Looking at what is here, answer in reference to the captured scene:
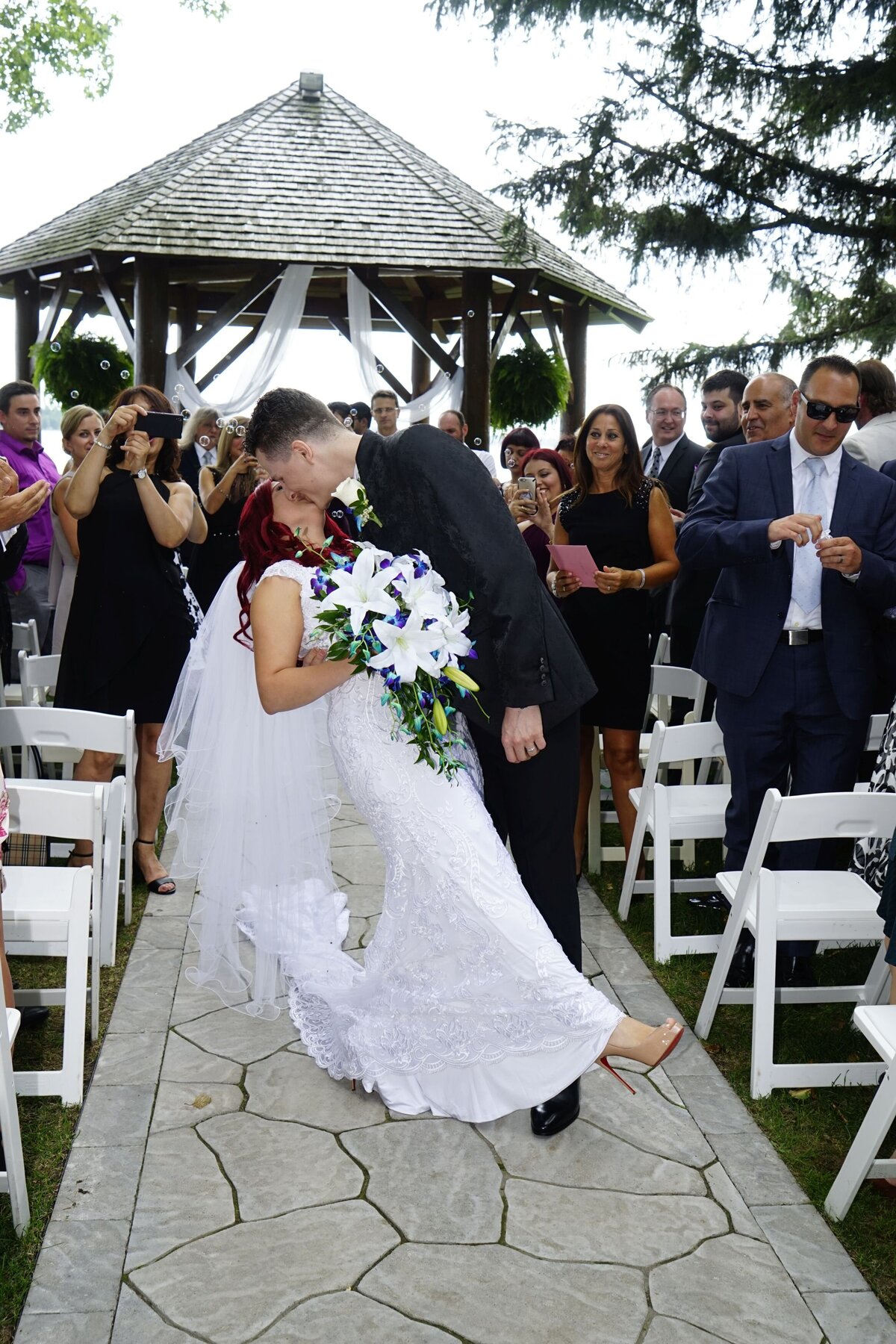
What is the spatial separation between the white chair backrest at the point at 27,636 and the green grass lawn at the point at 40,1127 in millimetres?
2504

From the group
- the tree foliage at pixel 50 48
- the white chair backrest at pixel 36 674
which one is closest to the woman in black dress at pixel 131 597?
the white chair backrest at pixel 36 674

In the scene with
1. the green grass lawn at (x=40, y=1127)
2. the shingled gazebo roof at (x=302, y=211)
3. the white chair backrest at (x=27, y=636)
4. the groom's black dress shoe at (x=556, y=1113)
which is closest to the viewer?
the green grass lawn at (x=40, y=1127)

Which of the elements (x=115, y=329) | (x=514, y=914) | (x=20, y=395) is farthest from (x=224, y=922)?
(x=115, y=329)

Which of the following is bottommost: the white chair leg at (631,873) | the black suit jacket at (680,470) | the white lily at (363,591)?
the white chair leg at (631,873)

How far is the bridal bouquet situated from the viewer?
3094mm

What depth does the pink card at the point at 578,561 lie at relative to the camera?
5.21 metres

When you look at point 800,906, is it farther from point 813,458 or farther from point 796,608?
point 813,458

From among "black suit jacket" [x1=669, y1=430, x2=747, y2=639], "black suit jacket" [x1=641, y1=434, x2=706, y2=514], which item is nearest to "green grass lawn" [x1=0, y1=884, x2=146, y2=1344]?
"black suit jacket" [x1=669, y1=430, x2=747, y2=639]

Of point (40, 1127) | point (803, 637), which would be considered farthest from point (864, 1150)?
point (40, 1127)

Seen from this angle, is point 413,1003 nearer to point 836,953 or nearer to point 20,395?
point 836,953

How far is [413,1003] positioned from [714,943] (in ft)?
5.15

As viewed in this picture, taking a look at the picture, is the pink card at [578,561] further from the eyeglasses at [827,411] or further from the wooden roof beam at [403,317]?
the wooden roof beam at [403,317]

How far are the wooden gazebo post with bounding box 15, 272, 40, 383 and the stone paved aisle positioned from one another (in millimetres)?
14226

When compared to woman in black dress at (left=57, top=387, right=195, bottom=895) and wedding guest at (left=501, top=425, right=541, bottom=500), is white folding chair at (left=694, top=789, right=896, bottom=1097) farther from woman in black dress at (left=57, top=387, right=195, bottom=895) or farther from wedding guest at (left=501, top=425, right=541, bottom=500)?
wedding guest at (left=501, top=425, right=541, bottom=500)
